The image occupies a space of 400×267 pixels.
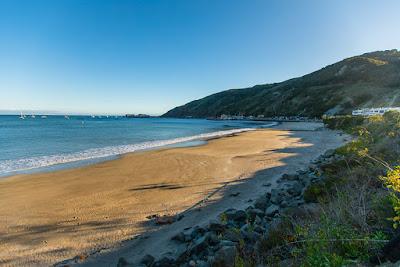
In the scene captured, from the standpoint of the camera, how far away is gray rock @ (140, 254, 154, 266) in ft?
21.5

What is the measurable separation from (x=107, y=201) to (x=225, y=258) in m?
7.56

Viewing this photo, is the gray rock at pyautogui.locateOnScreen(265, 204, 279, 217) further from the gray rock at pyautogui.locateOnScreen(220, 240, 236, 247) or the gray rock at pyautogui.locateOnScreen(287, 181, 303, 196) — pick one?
the gray rock at pyautogui.locateOnScreen(220, 240, 236, 247)

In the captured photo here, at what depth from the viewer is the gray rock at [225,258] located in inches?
216

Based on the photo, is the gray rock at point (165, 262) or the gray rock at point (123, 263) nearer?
the gray rock at point (165, 262)

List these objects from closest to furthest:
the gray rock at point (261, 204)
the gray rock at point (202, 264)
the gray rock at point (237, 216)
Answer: the gray rock at point (202, 264) → the gray rock at point (237, 216) → the gray rock at point (261, 204)

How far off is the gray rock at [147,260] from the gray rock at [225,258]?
1.77 metres

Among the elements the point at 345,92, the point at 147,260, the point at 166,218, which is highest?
the point at 345,92

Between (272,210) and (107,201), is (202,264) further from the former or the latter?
(107,201)

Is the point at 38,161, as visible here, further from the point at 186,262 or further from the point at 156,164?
the point at 186,262

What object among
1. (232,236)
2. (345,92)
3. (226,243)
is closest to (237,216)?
(232,236)

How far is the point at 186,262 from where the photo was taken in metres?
6.31

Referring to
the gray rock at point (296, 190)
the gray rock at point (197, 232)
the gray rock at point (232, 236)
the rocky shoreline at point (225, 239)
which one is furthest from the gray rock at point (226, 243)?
the gray rock at point (296, 190)

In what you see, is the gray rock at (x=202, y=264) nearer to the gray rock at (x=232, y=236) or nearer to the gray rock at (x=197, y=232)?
the gray rock at (x=232, y=236)

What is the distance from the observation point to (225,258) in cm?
555
